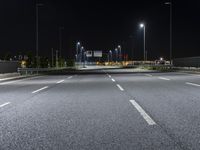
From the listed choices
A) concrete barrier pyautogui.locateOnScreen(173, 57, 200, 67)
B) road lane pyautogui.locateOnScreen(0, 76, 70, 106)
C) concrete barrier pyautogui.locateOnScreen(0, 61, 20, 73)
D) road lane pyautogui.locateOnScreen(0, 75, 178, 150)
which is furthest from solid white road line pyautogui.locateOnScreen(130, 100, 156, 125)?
concrete barrier pyautogui.locateOnScreen(173, 57, 200, 67)

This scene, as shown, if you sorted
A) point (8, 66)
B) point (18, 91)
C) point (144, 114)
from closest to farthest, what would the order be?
point (144, 114), point (18, 91), point (8, 66)

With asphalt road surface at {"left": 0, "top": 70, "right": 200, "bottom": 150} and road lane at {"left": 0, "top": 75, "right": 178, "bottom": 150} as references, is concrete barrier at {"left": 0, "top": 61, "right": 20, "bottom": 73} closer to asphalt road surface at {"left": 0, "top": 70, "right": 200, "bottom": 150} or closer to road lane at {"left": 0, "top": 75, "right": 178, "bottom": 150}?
asphalt road surface at {"left": 0, "top": 70, "right": 200, "bottom": 150}

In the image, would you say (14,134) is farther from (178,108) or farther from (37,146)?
(178,108)

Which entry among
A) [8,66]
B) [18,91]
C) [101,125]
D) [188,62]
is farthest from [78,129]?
[188,62]

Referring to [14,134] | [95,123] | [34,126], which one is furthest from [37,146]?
[95,123]

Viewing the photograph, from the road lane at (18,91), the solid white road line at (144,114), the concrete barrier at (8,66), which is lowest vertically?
the road lane at (18,91)

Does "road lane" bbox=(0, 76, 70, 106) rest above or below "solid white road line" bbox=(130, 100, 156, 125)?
below

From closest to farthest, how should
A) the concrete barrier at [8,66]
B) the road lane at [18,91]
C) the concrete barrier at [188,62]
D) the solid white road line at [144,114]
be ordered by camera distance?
1. the solid white road line at [144,114]
2. the road lane at [18,91]
3. the concrete barrier at [8,66]
4. the concrete barrier at [188,62]

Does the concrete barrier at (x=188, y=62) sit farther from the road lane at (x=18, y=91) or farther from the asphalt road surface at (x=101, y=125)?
the asphalt road surface at (x=101, y=125)

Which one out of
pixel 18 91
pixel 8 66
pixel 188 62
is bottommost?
pixel 18 91

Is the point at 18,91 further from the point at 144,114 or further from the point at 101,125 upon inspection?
the point at 101,125

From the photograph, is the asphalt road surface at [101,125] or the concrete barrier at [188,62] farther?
the concrete barrier at [188,62]

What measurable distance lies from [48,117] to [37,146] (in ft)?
8.80

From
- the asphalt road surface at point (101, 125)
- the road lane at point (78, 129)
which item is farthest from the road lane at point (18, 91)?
the road lane at point (78, 129)
